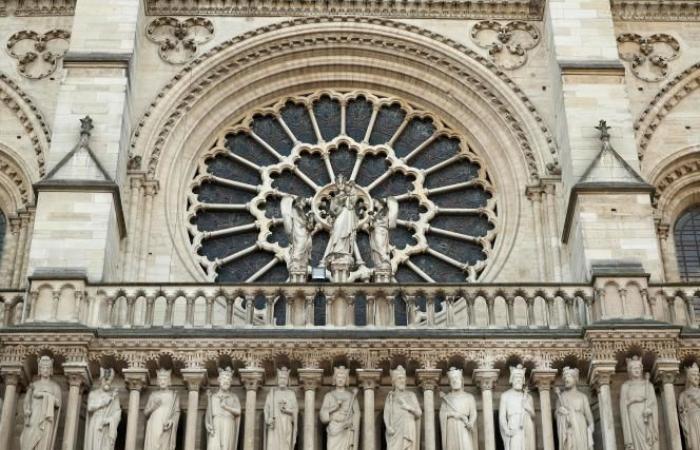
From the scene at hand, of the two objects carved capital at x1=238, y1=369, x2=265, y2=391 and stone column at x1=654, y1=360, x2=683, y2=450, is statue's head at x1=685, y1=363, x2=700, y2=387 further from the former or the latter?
carved capital at x1=238, y1=369, x2=265, y2=391

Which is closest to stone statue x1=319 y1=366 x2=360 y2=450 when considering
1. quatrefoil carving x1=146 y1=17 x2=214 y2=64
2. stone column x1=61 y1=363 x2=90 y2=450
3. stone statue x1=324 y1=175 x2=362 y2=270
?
stone statue x1=324 y1=175 x2=362 y2=270

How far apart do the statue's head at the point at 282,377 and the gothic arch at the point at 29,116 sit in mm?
5421

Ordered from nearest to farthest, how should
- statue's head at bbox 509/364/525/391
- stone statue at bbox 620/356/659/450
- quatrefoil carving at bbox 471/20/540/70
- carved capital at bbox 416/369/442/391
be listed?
stone statue at bbox 620/356/659/450, statue's head at bbox 509/364/525/391, carved capital at bbox 416/369/442/391, quatrefoil carving at bbox 471/20/540/70

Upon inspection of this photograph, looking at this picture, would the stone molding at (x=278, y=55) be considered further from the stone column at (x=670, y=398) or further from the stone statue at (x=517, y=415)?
the stone statue at (x=517, y=415)

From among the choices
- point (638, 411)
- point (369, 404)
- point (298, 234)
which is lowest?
point (638, 411)

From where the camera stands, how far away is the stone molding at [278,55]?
20.4 metres

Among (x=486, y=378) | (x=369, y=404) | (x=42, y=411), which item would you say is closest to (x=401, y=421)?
(x=369, y=404)

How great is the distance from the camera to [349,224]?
18.1 metres

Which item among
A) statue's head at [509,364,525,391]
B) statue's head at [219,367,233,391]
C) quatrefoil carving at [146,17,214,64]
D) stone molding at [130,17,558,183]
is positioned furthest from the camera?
quatrefoil carving at [146,17,214,64]

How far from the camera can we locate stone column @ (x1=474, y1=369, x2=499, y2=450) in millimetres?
16469

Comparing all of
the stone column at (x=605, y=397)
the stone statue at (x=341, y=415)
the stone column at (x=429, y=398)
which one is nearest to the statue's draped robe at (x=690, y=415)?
the stone column at (x=605, y=397)

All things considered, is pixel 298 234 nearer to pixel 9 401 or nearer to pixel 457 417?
pixel 457 417

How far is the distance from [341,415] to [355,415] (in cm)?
19

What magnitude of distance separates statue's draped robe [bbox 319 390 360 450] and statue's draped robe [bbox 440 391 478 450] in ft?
3.20
